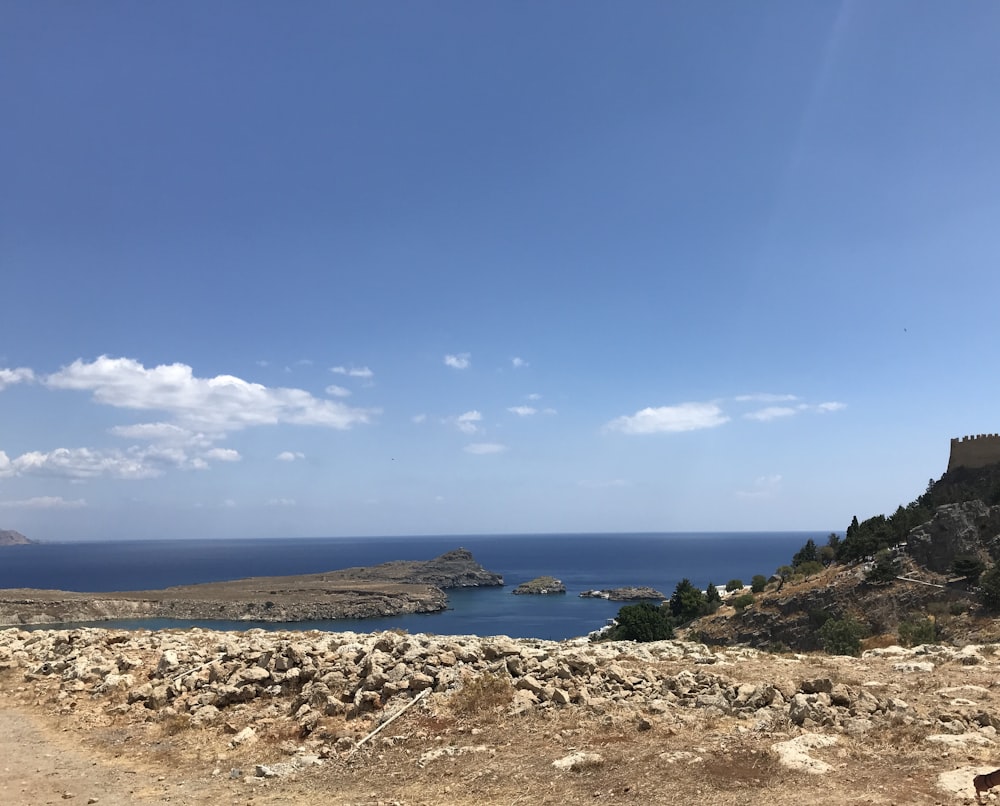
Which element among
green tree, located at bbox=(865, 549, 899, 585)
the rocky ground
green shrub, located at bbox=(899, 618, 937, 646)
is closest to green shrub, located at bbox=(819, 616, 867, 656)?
green shrub, located at bbox=(899, 618, 937, 646)

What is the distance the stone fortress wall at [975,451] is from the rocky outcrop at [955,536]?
18896 mm

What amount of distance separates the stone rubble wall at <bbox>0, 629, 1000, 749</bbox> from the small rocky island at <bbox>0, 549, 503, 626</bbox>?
104 meters

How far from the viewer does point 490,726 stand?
40.8 ft

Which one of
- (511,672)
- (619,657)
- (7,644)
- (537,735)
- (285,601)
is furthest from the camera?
(285,601)

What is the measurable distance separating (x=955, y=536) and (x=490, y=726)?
5272 centimetres

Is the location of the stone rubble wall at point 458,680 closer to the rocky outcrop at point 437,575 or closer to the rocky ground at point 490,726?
the rocky ground at point 490,726

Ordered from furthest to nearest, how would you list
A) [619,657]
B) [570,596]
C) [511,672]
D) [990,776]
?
1. [570,596]
2. [619,657]
3. [511,672]
4. [990,776]

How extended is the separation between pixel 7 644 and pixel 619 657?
22480 mm

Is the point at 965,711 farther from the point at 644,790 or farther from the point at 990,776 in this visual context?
the point at 644,790

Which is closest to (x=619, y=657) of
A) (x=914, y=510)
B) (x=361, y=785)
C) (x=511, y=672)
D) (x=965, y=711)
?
(x=511, y=672)

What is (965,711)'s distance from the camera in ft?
39.8

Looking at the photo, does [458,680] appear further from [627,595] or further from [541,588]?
[541,588]

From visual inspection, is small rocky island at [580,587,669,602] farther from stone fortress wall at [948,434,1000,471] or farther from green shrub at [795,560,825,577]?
stone fortress wall at [948,434,1000,471]

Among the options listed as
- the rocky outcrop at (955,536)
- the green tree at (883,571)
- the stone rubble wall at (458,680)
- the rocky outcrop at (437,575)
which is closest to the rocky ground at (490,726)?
the stone rubble wall at (458,680)
